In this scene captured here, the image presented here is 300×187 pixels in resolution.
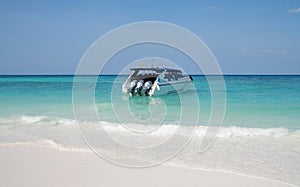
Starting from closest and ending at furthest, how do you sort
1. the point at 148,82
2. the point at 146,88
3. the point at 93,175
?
the point at 93,175 → the point at 146,88 → the point at 148,82

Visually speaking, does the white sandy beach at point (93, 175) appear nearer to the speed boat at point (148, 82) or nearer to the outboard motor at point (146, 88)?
the speed boat at point (148, 82)

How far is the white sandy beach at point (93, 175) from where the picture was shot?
4.73m

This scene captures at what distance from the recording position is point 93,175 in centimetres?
502

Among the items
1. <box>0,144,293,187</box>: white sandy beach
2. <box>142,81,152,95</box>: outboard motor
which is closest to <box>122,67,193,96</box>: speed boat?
<box>142,81,152,95</box>: outboard motor

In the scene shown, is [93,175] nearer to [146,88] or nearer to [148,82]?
[146,88]

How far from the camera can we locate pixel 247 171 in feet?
17.8

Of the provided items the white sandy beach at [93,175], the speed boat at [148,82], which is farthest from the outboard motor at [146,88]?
the white sandy beach at [93,175]

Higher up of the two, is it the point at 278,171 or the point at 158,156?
the point at 278,171

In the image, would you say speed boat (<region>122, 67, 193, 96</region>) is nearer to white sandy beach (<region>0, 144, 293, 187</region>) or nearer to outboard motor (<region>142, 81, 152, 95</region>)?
outboard motor (<region>142, 81, 152, 95</region>)

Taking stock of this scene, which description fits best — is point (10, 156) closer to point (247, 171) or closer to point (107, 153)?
point (107, 153)

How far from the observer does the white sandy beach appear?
4730mm

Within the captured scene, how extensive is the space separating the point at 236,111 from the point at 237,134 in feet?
19.2

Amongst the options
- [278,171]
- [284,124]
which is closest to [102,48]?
[278,171]

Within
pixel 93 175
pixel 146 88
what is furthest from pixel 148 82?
pixel 93 175
